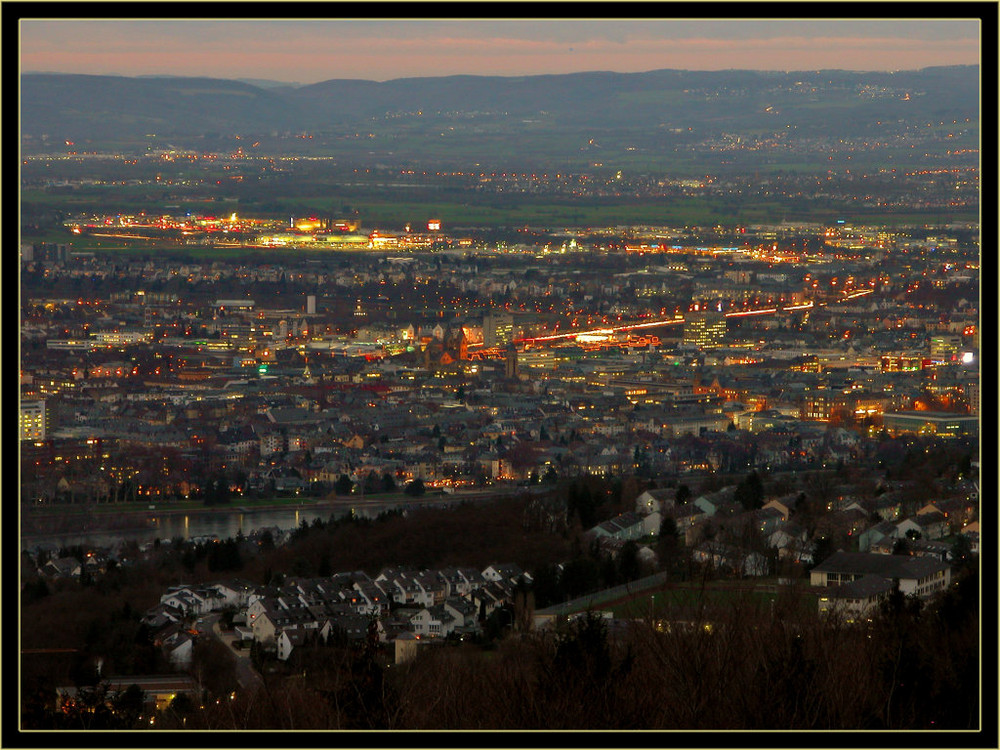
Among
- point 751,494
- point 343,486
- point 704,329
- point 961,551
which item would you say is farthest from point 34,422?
point 704,329

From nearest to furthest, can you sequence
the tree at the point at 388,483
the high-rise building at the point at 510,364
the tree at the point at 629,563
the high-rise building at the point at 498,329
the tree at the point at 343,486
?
the tree at the point at 629,563
the tree at the point at 343,486
the tree at the point at 388,483
the high-rise building at the point at 510,364
the high-rise building at the point at 498,329

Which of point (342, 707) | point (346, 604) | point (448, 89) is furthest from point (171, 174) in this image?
point (342, 707)

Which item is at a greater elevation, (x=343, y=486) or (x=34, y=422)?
(x=34, y=422)

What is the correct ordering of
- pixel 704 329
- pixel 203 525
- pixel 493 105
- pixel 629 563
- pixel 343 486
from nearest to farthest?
pixel 629 563, pixel 203 525, pixel 343 486, pixel 493 105, pixel 704 329

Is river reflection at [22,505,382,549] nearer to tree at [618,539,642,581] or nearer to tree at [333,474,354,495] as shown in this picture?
tree at [333,474,354,495]

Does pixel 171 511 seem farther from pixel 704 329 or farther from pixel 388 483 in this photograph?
pixel 704 329

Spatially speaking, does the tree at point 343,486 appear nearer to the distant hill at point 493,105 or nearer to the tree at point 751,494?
the tree at point 751,494

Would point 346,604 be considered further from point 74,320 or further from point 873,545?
point 74,320

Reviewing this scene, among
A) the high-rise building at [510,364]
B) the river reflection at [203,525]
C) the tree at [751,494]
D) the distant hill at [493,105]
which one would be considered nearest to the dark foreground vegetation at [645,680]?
the tree at [751,494]
